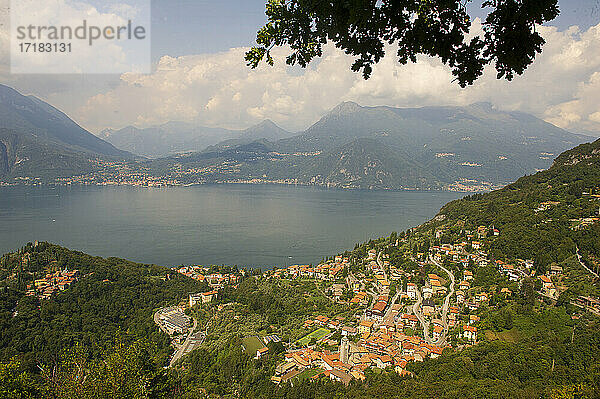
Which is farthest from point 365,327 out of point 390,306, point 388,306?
point 390,306

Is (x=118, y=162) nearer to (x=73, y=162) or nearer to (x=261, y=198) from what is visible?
(x=73, y=162)

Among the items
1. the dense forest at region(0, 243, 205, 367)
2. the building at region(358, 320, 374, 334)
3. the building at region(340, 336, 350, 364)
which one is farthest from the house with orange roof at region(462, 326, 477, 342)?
the dense forest at region(0, 243, 205, 367)

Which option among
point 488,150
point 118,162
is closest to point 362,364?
point 118,162

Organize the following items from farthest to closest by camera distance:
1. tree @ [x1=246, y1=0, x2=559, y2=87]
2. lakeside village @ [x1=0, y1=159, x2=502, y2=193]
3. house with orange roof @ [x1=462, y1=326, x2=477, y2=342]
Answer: lakeside village @ [x1=0, y1=159, x2=502, y2=193] < house with orange roof @ [x1=462, y1=326, x2=477, y2=342] < tree @ [x1=246, y1=0, x2=559, y2=87]

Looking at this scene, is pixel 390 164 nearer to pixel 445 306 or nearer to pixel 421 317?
pixel 445 306

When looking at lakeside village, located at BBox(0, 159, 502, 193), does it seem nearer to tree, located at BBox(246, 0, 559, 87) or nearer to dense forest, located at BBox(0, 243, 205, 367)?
dense forest, located at BBox(0, 243, 205, 367)
